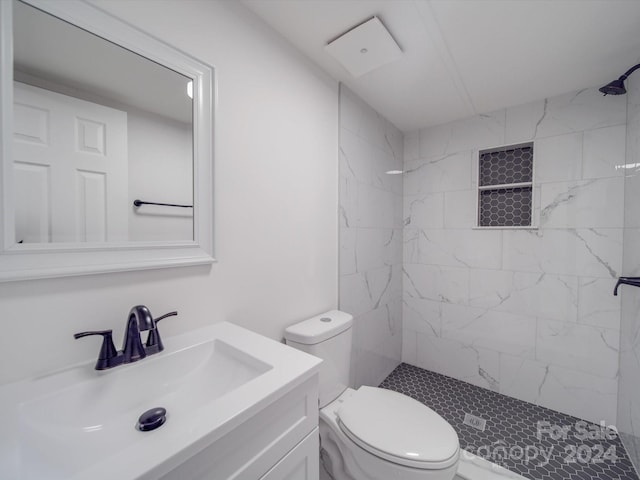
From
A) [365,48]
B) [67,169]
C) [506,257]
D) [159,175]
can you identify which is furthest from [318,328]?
[506,257]

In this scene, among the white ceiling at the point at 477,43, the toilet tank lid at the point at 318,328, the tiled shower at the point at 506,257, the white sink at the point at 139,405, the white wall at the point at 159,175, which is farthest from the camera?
the tiled shower at the point at 506,257

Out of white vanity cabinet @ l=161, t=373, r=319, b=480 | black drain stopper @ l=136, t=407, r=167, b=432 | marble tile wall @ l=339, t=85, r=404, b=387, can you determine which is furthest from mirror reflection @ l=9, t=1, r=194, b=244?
marble tile wall @ l=339, t=85, r=404, b=387

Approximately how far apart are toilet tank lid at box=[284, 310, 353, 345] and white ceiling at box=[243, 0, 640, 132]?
→ 1.42 m

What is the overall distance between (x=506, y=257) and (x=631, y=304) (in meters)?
0.66

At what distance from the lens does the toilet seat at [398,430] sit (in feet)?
3.20

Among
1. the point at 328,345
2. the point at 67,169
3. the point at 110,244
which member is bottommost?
the point at 328,345

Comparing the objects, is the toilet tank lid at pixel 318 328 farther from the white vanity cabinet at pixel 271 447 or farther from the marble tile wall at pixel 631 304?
the marble tile wall at pixel 631 304

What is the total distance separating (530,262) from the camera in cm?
193

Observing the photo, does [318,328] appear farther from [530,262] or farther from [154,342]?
[530,262]

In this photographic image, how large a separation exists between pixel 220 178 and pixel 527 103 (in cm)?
220

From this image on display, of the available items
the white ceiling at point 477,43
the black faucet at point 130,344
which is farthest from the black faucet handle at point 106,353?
the white ceiling at point 477,43

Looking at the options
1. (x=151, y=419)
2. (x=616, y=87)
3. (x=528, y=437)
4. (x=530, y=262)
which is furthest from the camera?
(x=530, y=262)

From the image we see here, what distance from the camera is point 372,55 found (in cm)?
139

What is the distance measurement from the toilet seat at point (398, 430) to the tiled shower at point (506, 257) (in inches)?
24.5
